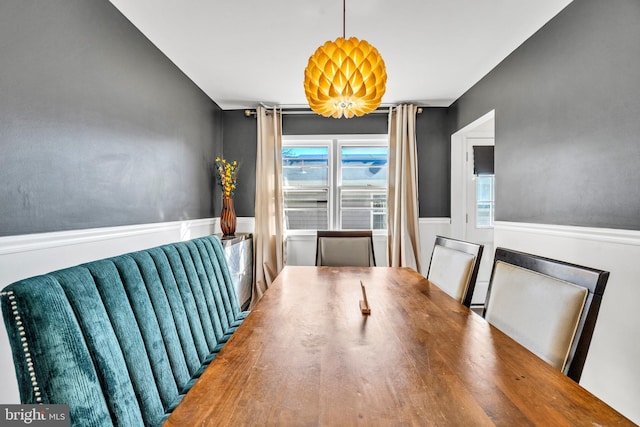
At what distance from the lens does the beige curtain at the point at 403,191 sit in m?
3.86

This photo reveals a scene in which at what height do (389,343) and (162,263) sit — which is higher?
(162,263)

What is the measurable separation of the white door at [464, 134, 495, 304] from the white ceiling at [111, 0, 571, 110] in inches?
35.0

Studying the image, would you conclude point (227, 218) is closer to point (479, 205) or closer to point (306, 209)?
point (306, 209)

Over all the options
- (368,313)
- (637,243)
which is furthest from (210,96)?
(637,243)

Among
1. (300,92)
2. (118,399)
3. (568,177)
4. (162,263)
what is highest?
(300,92)

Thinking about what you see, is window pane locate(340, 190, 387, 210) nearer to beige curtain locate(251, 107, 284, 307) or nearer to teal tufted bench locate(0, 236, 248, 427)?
beige curtain locate(251, 107, 284, 307)

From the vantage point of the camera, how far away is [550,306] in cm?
105

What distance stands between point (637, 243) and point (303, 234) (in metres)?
3.12

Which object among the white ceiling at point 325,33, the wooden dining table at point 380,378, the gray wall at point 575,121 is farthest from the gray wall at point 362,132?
the wooden dining table at point 380,378

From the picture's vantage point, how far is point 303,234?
4.16 meters

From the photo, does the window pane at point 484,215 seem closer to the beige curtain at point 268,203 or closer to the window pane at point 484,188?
the window pane at point 484,188

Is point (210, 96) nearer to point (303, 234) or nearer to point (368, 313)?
point (303, 234)

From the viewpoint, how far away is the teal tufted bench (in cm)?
65

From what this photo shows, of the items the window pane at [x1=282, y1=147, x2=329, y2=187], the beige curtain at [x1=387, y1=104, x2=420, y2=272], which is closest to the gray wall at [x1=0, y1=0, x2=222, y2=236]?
the window pane at [x1=282, y1=147, x2=329, y2=187]
